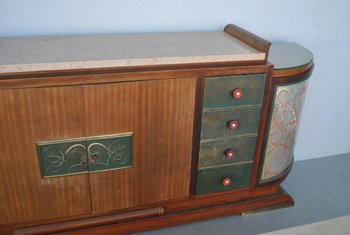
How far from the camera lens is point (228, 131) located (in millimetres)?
1380

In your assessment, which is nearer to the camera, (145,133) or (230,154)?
(145,133)

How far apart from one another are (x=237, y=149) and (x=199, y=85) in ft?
1.09

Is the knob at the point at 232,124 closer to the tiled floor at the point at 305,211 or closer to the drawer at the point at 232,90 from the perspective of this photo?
the drawer at the point at 232,90

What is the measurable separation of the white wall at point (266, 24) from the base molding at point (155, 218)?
20.8 inches

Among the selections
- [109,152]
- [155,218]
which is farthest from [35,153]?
[155,218]

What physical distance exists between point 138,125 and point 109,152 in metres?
0.14

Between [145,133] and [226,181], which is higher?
[145,133]

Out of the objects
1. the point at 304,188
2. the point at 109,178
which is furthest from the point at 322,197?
the point at 109,178

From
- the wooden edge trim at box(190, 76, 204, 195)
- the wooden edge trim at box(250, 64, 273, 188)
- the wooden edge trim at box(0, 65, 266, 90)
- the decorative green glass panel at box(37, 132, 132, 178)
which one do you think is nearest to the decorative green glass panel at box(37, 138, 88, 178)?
the decorative green glass panel at box(37, 132, 132, 178)

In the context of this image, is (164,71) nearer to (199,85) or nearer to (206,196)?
(199,85)

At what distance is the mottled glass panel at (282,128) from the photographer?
1419mm

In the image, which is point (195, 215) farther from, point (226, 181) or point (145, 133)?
point (145, 133)

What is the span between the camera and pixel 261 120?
1407 millimetres

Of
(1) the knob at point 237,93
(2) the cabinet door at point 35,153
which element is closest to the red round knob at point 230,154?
(1) the knob at point 237,93
